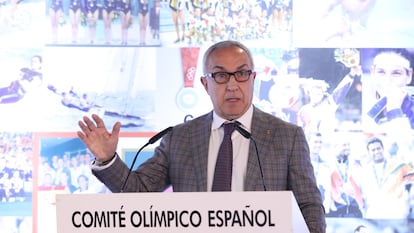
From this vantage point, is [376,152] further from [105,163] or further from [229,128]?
[105,163]

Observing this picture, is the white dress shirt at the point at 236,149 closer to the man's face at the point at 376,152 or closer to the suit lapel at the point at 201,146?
the suit lapel at the point at 201,146

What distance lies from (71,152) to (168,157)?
121cm

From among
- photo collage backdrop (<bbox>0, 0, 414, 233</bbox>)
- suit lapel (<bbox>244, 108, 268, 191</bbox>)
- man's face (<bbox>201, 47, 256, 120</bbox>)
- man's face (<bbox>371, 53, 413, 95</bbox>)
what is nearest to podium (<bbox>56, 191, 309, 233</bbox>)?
suit lapel (<bbox>244, 108, 268, 191</bbox>)

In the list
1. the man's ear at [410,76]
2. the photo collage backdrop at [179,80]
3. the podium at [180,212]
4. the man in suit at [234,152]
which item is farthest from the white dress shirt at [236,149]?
the man's ear at [410,76]

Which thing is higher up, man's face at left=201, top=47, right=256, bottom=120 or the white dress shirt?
man's face at left=201, top=47, right=256, bottom=120

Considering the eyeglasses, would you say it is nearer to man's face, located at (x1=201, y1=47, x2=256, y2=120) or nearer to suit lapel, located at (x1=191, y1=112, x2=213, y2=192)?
man's face, located at (x1=201, y1=47, x2=256, y2=120)

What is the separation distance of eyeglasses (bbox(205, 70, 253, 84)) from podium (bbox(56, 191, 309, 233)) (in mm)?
816

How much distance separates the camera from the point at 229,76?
2436mm

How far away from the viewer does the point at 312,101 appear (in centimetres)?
361

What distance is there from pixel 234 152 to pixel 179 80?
1198 mm

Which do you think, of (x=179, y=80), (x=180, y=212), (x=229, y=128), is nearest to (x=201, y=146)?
(x=229, y=128)

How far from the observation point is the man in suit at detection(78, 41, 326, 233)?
2.32 metres

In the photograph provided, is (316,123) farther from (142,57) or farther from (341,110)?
(142,57)

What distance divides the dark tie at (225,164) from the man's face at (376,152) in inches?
53.7
